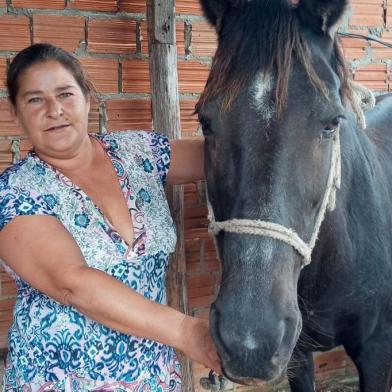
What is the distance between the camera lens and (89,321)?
1.56 meters

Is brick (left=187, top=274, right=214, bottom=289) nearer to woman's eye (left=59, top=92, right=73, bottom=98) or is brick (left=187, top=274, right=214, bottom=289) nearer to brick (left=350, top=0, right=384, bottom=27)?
woman's eye (left=59, top=92, right=73, bottom=98)

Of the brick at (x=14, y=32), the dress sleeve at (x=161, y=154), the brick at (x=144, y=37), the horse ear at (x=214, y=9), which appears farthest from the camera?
the brick at (x=144, y=37)

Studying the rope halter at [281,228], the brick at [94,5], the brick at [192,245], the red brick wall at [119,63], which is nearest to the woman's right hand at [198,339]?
the rope halter at [281,228]

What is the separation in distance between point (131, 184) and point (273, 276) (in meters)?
0.71

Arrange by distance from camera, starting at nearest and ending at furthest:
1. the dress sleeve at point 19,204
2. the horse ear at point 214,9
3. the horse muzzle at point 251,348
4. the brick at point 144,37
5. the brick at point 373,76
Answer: the horse muzzle at point 251,348 → the dress sleeve at point 19,204 → the horse ear at point 214,9 → the brick at point 144,37 → the brick at point 373,76

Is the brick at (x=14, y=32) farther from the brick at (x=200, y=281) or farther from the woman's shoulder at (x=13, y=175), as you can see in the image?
the brick at (x=200, y=281)

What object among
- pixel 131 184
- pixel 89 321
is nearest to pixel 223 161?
pixel 131 184

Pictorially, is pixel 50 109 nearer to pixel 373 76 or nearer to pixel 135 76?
pixel 135 76

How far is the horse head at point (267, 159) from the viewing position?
1.13 metres

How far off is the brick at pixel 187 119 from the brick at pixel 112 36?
0.33 m

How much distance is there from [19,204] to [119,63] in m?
1.13

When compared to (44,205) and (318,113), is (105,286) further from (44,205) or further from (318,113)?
(318,113)

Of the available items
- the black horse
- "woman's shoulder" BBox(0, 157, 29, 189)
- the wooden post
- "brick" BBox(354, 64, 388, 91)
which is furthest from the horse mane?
"brick" BBox(354, 64, 388, 91)

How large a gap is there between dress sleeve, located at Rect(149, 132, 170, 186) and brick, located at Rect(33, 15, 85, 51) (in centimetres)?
70
